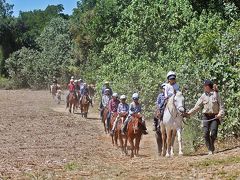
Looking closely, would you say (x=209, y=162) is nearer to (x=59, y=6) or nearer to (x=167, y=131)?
(x=167, y=131)

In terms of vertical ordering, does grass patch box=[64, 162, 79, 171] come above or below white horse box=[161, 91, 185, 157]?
below

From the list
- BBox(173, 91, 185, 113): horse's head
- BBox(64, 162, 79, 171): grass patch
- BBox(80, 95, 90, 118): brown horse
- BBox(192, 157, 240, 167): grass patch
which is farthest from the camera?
BBox(80, 95, 90, 118): brown horse

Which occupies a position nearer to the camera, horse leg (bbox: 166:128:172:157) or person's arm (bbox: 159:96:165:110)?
horse leg (bbox: 166:128:172:157)

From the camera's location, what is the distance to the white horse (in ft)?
49.2

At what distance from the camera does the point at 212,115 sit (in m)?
14.9

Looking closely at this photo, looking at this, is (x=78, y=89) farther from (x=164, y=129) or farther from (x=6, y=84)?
(x=6, y=84)

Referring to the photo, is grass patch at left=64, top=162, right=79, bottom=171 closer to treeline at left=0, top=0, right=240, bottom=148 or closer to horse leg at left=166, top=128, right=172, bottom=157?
horse leg at left=166, top=128, right=172, bottom=157

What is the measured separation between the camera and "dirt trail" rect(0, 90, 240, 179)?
1201cm

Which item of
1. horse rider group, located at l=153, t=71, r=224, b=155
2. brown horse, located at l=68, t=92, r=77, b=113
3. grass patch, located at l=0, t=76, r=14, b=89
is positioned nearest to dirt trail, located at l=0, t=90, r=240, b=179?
horse rider group, located at l=153, t=71, r=224, b=155

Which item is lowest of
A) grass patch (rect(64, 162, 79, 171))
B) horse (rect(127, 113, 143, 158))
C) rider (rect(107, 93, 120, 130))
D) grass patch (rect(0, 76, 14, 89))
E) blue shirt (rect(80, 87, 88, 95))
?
grass patch (rect(64, 162, 79, 171))

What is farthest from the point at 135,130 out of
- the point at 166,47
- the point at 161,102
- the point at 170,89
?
the point at 166,47

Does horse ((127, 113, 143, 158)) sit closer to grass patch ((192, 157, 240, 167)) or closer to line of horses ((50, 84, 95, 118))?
grass patch ((192, 157, 240, 167))

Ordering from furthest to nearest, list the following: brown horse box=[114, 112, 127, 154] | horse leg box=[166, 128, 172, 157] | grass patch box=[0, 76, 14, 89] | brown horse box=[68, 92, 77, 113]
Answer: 1. grass patch box=[0, 76, 14, 89]
2. brown horse box=[68, 92, 77, 113]
3. brown horse box=[114, 112, 127, 154]
4. horse leg box=[166, 128, 172, 157]

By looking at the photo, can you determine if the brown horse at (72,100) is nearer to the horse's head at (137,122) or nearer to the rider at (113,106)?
the rider at (113,106)
